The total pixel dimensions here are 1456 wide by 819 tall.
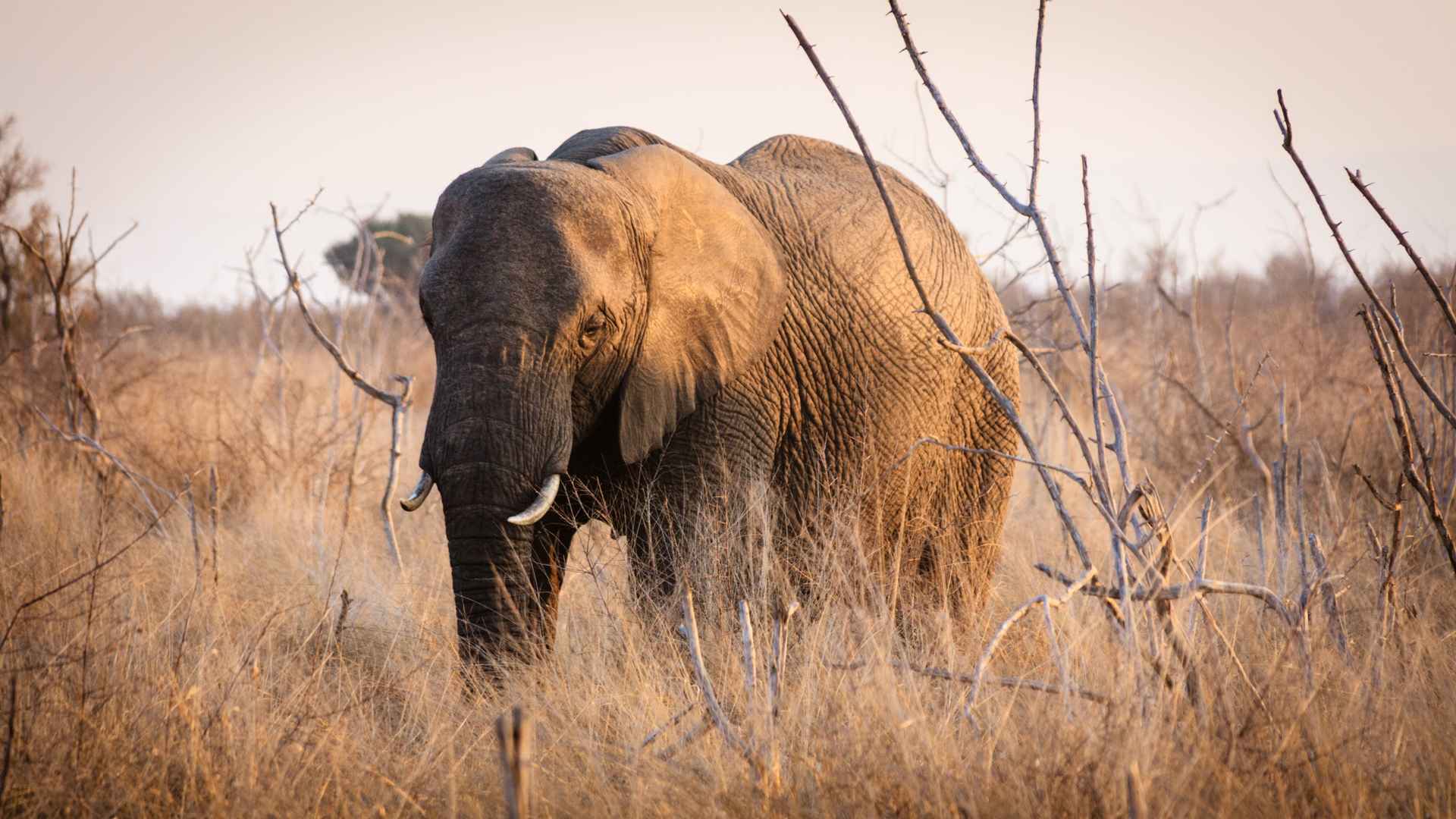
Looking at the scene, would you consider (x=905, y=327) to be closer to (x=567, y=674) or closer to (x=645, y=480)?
(x=645, y=480)

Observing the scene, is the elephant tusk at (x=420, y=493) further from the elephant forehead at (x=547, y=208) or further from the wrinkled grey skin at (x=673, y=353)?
the elephant forehead at (x=547, y=208)

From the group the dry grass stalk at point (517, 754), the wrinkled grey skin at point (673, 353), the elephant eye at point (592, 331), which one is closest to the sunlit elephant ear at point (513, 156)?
the wrinkled grey skin at point (673, 353)

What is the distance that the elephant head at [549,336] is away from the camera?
3787 mm

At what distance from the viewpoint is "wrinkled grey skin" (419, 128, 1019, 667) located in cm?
382

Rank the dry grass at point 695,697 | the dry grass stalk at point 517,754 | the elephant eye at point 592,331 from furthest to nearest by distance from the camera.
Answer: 1. the elephant eye at point 592,331
2. the dry grass at point 695,697
3. the dry grass stalk at point 517,754

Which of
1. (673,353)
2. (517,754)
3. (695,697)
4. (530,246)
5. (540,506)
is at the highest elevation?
(530,246)

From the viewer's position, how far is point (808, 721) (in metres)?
3.00

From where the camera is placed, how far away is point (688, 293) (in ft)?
13.9

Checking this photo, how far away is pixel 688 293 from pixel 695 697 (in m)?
1.39

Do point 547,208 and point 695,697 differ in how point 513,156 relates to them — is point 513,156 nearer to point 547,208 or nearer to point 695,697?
point 547,208

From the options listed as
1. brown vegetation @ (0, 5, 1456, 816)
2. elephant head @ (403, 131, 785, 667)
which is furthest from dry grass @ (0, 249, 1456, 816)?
elephant head @ (403, 131, 785, 667)

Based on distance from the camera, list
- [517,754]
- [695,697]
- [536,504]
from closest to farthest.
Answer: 1. [517,754]
2. [695,697]
3. [536,504]

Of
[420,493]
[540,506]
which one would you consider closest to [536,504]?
[540,506]

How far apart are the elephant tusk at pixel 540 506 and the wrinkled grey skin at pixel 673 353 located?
0.03 meters
